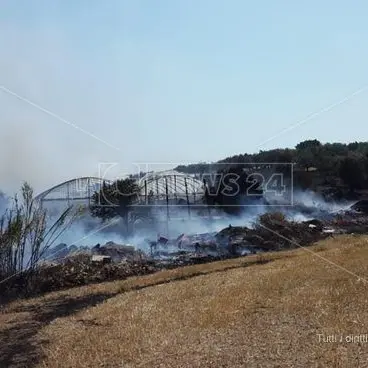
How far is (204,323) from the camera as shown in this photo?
7688mm

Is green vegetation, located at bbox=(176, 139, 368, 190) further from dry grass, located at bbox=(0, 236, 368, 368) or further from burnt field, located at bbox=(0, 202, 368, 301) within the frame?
dry grass, located at bbox=(0, 236, 368, 368)

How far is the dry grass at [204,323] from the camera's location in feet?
20.3

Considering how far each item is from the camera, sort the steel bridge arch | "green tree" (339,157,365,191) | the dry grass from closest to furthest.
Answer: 1. the dry grass
2. the steel bridge arch
3. "green tree" (339,157,365,191)

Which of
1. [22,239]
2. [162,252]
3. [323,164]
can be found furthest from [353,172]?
[22,239]

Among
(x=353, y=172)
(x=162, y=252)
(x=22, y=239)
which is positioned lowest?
(x=162, y=252)

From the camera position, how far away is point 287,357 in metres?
5.99

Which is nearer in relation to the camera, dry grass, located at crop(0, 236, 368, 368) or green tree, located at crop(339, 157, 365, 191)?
dry grass, located at crop(0, 236, 368, 368)

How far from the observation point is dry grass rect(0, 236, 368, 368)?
20.3 ft

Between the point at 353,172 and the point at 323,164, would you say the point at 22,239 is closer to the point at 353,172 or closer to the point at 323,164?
the point at 353,172

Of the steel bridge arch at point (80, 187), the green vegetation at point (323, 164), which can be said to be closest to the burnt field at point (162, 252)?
the steel bridge arch at point (80, 187)

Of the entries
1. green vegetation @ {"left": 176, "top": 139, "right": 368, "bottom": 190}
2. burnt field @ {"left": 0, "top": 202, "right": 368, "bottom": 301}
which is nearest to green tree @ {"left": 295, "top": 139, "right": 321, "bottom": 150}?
green vegetation @ {"left": 176, "top": 139, "right": 368, "bottom": 190}

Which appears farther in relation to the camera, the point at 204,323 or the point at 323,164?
the point at 323,164

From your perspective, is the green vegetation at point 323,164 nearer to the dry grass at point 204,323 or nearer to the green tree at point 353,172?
the green tree at point 353,172

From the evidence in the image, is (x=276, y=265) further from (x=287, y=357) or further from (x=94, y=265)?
(x=287, y=357)
